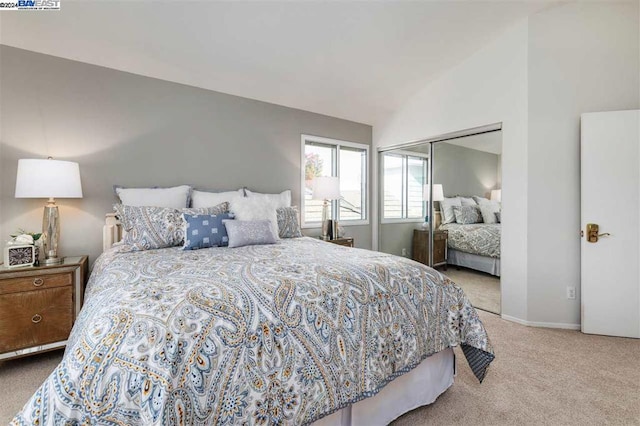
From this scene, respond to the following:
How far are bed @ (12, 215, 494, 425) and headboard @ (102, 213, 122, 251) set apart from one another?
3.17 ft

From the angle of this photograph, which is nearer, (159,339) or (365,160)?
(159,339)

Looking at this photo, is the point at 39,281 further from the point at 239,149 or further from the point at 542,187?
the point at 542,187

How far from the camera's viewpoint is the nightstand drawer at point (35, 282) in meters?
1.96

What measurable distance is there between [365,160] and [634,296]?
3274mm

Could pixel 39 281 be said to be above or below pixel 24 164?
below

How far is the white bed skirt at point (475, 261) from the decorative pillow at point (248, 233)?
7.56 ft

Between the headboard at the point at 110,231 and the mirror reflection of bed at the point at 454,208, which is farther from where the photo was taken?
the mirror reflection of bed at the point at 454,208

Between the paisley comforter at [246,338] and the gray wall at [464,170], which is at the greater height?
the gray wall at [464,170]

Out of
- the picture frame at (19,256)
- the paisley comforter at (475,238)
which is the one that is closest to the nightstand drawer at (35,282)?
the picture frame at (19,256)

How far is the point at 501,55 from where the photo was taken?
3031 mm

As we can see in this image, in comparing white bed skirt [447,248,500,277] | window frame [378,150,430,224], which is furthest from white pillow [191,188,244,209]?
white bed skirt [447,248,500,277]

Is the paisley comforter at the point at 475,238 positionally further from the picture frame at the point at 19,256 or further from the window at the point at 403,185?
the picture frame at the point at 19,256

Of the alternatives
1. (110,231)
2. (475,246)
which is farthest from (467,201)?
(110,231)

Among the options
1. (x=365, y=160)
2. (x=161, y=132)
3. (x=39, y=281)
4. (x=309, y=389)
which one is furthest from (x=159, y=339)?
(x=365, y=160)
